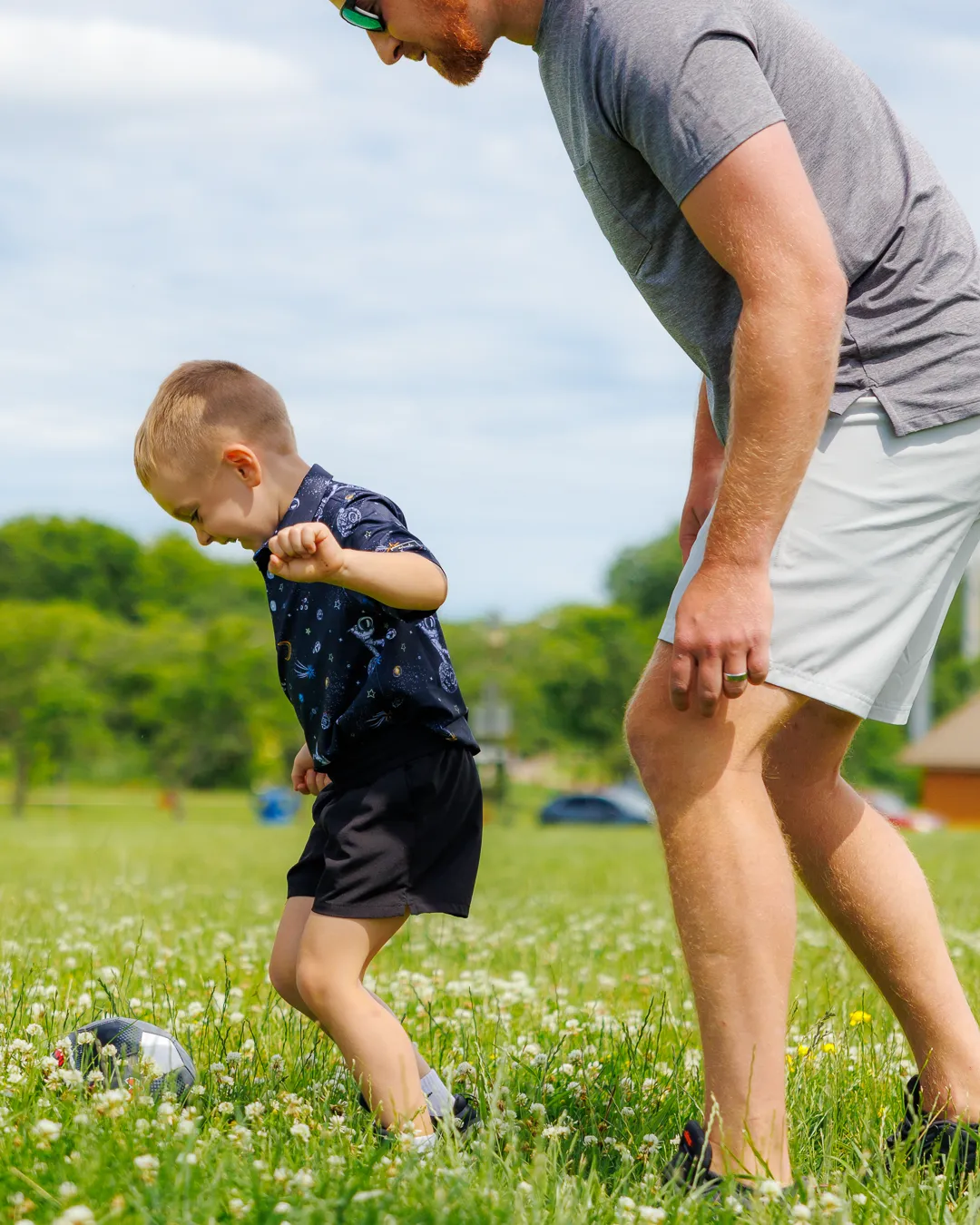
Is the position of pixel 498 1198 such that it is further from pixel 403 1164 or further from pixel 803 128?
pixel 803 128

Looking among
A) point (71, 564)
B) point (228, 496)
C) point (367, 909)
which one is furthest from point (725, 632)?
point (71, 564)

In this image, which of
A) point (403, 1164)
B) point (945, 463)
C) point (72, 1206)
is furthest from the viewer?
point (945, 463)

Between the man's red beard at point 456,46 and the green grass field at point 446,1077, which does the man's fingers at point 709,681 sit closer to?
the green grass field at point 446,1077

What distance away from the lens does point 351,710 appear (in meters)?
3.18

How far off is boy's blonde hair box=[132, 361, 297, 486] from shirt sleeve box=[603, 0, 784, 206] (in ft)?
3.89

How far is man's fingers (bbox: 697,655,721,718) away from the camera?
102 inches

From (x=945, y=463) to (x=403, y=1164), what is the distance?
1708mm

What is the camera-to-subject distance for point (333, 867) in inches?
124

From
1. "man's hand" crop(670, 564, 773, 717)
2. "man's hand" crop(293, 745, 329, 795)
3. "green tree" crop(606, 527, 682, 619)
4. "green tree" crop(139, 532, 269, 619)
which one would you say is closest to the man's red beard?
"man's hand" crop(670, 564, 773, 717)

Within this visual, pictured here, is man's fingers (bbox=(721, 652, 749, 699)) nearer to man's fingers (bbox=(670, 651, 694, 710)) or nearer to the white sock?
man's fingers (bbox=(670, 651, 694, 710))

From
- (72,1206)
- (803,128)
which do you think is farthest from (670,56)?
(72,1206)

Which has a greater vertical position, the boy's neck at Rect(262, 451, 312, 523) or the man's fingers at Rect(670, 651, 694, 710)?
the boy's neck at Rect(262, 451, 312, 523)

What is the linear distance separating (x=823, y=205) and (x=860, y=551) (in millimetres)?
709

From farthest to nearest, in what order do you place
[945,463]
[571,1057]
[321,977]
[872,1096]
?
1. [571,1057]
2. [872,1096]
3. [321,977]
4. [945,463]
